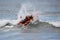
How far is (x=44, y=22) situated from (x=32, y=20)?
4.1 inches

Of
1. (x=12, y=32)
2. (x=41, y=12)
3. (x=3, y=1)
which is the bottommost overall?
(x=12, y=32)

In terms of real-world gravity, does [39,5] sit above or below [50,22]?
above

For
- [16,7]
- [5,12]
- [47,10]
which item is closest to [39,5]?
[47,10]

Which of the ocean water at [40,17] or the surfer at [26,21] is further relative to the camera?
the surfer at [26,21]

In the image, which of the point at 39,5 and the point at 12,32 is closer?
the point at 12,32

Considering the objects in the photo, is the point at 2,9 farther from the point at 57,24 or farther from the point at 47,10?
the point at 57,24

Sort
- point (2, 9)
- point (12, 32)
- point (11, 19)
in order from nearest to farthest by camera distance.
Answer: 1. point (12, 32)
2. point (11, 19)
3. point (2, 9)

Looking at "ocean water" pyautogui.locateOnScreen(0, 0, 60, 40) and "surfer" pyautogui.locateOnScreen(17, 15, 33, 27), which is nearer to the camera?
"ocean water" pyautogui.locateOnScreen(0, 0, 60, 40)

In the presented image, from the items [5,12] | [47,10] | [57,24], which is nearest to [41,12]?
[47,10]

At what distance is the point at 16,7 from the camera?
1.48 meters

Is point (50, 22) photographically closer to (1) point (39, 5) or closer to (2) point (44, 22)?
(2) point (44, 22)

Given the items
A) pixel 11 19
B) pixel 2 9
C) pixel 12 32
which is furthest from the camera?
pixel 2 9

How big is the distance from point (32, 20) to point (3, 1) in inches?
15.6

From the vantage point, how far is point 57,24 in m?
1.31
